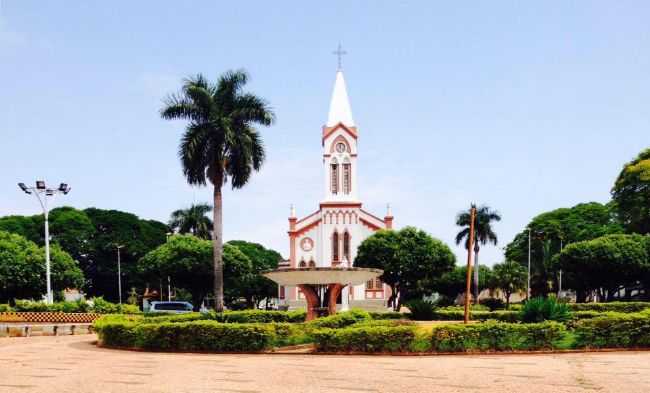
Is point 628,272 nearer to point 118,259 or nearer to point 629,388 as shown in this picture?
point 629,388

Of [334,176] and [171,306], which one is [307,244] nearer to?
[334,176]

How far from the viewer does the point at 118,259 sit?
62875 millimetres

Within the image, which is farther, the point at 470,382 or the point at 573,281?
the point at 573,281

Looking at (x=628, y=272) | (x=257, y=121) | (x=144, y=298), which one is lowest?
(x=144, y=298)

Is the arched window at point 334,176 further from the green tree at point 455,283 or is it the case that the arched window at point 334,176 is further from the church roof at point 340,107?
the green tree at point 455,283

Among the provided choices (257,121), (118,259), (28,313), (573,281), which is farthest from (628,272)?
(118,259)

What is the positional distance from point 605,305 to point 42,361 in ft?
90.8

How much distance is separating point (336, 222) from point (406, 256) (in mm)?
13393

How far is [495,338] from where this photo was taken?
1597 centimetres

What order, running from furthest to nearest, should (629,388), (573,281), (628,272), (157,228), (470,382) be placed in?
(157,228) < (573,281) < (628,272) < (470,382) < (629,388)

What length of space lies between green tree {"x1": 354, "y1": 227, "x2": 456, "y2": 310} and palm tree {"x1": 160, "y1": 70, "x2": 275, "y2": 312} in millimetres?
16955

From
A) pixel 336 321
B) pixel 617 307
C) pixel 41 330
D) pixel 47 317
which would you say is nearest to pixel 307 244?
pixel 47 317

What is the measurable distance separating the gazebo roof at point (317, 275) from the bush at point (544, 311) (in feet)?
20.5

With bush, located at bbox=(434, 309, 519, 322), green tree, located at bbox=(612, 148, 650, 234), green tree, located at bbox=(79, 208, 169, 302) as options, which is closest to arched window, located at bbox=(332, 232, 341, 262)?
green tree, located at bbox=(79, 208, 169, 302)
